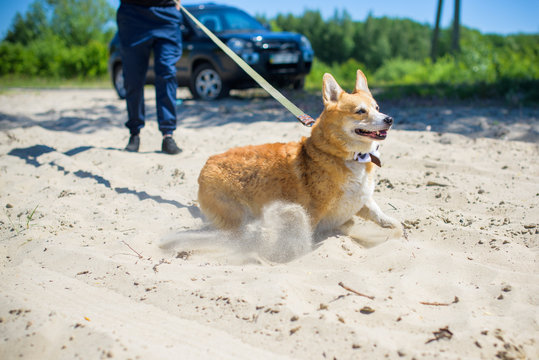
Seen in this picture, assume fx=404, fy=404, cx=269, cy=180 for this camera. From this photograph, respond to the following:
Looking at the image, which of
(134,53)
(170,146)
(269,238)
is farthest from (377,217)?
(134,53)

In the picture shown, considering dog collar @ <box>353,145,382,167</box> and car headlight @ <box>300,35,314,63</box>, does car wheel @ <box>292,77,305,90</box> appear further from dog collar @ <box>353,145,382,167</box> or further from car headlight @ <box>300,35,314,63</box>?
dog collar @ <box>353,145,382,167</box>

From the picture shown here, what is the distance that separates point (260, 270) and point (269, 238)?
0.39 m

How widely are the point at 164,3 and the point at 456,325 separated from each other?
15.6 feet

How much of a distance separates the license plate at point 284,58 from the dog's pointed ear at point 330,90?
6.41 meters

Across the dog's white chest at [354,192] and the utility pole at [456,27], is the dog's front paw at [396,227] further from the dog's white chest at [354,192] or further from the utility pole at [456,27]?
the utility pole at [456,27]

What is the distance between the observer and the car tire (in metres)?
9.16

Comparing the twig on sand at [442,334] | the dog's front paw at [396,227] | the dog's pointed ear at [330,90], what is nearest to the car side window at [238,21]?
the dog's pointed ear at [330,90]

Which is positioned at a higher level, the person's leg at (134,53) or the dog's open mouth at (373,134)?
the person's leg at (134,53)

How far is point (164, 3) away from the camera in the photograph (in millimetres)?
5008

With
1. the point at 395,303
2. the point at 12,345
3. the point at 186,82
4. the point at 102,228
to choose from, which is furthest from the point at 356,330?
the point at 186,82

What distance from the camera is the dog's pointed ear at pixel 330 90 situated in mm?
3041

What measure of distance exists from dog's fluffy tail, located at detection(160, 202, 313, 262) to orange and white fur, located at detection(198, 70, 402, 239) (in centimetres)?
6

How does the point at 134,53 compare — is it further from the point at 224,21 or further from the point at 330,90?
the point at 224,21

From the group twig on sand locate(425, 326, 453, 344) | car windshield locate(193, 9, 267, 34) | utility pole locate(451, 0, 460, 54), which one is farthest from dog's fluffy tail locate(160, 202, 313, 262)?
utility pole locate(451, 0, 460, 54)
